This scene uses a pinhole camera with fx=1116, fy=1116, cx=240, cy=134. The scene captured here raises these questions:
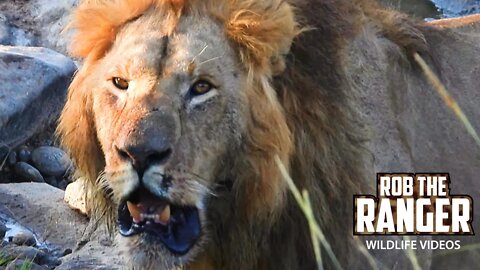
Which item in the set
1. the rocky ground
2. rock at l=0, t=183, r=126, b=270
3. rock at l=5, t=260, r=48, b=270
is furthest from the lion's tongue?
rock at l=0, t=183, r=126, b=270

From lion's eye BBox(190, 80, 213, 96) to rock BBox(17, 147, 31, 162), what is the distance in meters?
3.91

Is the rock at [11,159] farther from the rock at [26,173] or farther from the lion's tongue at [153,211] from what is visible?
the lion's tongue at [153,211]

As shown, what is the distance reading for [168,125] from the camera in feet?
10.2

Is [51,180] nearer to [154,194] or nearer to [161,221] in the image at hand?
[161,221]

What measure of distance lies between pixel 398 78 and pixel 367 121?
0.42 metres

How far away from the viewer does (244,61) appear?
132 inches

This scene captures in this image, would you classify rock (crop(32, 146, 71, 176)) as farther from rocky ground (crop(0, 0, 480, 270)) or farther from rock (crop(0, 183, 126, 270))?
rock (crop(0, 183, 126, 270))

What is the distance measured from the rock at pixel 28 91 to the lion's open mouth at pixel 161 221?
143 inches

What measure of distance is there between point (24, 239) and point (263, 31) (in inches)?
91.9

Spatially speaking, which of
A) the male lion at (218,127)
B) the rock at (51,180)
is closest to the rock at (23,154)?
the rock at (51,180)

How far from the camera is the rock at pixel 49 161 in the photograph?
22.9 ft

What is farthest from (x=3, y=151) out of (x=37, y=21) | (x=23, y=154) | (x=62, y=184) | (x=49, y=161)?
(x=37, y=21)

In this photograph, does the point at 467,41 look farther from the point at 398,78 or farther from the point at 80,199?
the point at 80,199

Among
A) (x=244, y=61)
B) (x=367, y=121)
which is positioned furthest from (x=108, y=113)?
(x=367, y=121)
